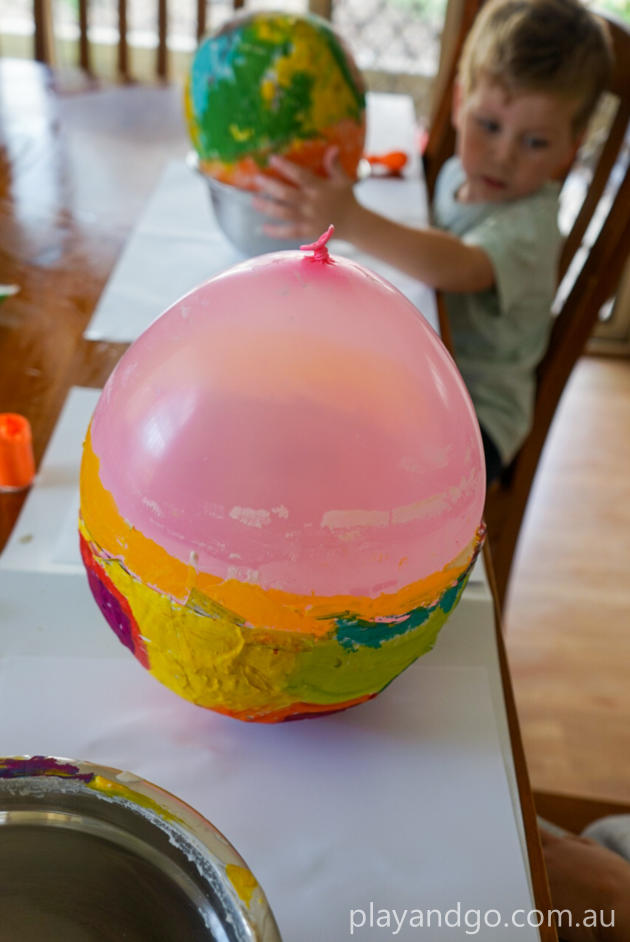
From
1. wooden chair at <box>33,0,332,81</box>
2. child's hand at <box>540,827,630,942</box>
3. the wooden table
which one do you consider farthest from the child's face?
child's hand at <box>540,827,630,942</box>

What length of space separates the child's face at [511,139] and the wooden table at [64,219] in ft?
1.37

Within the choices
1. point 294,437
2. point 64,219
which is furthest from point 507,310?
point 294,437

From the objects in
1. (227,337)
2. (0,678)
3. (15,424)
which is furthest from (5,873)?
(15,424)

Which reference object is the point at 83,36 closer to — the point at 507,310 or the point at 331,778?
the point at 507,310

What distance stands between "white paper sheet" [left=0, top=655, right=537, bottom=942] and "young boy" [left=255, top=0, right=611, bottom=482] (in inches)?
21.1

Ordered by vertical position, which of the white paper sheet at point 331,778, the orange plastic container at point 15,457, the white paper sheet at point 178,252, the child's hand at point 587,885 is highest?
the white paper sheet at point 178,252

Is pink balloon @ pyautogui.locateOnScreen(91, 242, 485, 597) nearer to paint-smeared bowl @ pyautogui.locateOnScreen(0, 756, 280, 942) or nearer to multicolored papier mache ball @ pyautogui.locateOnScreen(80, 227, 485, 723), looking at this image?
multicolored papier mache ball @ pyautogui.locateOnScreen(80, 227, 485, 723)

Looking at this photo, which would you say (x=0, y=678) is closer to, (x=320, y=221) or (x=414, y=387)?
(x=414, y=387)

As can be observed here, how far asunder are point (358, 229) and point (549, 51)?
0.33 metres

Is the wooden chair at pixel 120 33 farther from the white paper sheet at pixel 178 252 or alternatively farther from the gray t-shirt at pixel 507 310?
the gray t-shirt at pixel 507 310

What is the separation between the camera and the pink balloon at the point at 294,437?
1.38ft

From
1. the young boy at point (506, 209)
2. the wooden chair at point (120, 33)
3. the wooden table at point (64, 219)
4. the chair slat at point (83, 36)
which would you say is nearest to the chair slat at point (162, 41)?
the wooden chair at point (120, 33)

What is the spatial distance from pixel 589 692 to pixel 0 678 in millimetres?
1137

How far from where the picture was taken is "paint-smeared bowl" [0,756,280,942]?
389 mm
